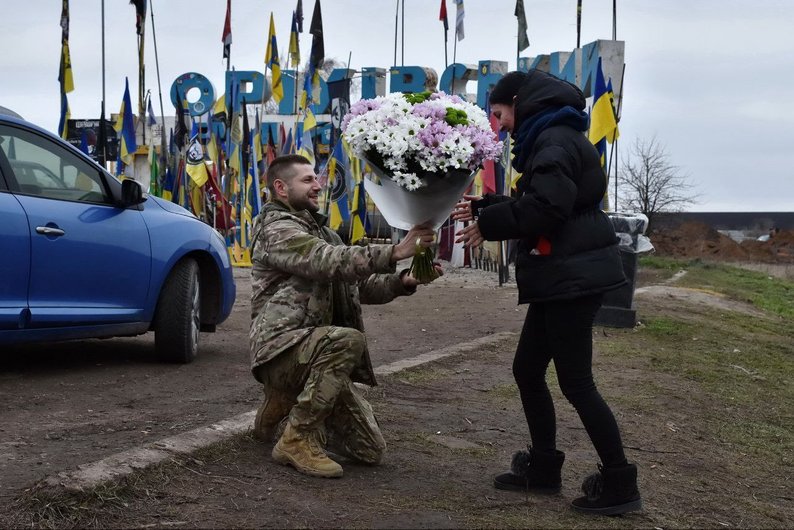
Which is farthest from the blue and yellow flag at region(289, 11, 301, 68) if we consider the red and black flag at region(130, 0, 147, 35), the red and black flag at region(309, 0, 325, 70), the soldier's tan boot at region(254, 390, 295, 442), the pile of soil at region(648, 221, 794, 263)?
the pile of soil at region(648, 221, 794, 263)

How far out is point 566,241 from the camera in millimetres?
4113

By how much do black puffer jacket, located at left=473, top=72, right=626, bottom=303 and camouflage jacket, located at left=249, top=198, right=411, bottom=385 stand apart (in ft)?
1.80

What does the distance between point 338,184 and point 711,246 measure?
3918 centimetres

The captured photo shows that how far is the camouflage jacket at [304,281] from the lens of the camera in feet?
14.3

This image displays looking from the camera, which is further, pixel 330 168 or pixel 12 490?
pixel 330 168

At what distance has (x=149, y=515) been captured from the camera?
3.75 metres

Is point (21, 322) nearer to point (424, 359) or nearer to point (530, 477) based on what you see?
point (424, 359)

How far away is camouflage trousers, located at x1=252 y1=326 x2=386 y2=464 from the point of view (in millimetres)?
4457

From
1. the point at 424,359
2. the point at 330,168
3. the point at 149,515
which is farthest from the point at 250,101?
the point at 149,515

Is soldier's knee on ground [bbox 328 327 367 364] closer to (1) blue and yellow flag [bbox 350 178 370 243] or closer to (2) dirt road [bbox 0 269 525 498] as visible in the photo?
(2) dirt road [bbox 0 269 525 498]

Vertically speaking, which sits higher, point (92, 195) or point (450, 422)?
point (92, 195)

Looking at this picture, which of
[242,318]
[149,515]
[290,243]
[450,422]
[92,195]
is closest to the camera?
[149,515]

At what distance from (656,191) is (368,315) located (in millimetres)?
32756

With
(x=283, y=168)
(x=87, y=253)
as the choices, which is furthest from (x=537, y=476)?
(x=87, y=253)
